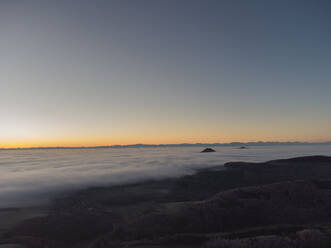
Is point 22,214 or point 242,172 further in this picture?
point 242,172

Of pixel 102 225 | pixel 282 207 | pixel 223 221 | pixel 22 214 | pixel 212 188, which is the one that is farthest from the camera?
pixel 212 188

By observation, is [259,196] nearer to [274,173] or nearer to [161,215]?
[161,215]

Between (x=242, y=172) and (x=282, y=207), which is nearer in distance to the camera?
(x=282, y=207)

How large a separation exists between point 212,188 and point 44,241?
1999cm

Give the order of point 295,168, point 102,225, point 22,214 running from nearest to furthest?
point 102,225
point 22,214
point 295,168

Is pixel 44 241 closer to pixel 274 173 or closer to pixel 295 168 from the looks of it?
pixel 274 173

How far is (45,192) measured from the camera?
24.8m

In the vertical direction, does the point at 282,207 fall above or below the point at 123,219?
above

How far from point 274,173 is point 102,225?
30.5 metres

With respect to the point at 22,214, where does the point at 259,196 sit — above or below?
above

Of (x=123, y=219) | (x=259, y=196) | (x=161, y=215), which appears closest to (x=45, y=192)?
(x=123, y=219)

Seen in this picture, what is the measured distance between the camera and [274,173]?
115 ft

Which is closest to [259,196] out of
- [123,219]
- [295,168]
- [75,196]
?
[123,219]

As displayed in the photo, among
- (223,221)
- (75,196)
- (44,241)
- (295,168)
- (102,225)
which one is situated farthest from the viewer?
(295,168)
